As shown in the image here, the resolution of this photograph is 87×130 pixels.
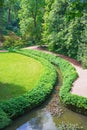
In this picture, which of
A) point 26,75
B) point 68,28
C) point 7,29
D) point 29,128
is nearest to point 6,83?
point 26,75

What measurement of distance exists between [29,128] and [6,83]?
26.5ft

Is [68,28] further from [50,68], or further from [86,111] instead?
[86,111]

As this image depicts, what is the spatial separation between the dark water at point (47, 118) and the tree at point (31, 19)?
2358cm

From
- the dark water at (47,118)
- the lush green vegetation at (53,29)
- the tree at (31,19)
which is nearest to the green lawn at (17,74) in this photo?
the dark water at (47,118)

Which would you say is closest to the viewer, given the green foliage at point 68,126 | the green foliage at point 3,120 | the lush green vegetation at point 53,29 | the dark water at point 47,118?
the green foliage at point 3,120

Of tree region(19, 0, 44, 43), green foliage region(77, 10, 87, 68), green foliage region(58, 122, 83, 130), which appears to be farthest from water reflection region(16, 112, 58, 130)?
tree region(19, 0, 44, 43)

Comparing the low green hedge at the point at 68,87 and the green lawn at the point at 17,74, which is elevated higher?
the low green hedge at the point at 68,87

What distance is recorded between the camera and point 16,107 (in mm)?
17688

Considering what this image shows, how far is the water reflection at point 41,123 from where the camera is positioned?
16.4m

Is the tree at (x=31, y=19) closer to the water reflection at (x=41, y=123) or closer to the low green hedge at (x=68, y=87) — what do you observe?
the low green hedge at (x=68, y=87)

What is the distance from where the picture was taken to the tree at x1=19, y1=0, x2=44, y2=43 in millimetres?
40625

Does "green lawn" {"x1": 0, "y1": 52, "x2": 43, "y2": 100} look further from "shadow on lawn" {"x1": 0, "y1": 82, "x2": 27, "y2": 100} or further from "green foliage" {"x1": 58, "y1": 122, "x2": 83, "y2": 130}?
"green foliage" {"x1": 58, "y1": 122, "x2": 83, "y2": 130}

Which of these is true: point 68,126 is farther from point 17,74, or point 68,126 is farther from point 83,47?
point 83,47

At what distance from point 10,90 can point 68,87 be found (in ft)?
16.1
